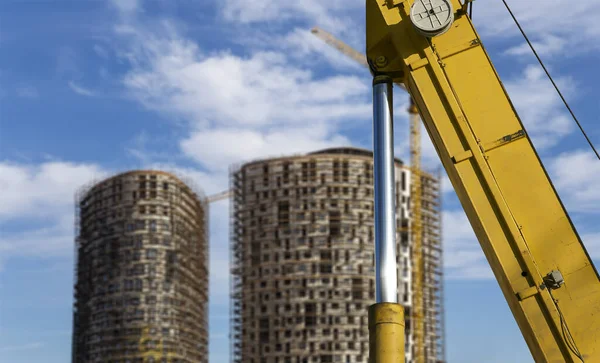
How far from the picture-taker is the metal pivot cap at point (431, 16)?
13133mm

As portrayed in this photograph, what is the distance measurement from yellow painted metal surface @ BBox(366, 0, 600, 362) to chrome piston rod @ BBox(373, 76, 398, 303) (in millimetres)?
594

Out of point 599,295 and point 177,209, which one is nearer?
point 599,295

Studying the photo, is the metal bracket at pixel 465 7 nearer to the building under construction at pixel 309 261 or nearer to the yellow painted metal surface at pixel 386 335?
the yellow painted metal surface at pixel 386 335

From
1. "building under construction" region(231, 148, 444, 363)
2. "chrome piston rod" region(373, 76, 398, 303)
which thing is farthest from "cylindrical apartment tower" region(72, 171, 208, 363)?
"chrome piston rod" region(373, 76, 398, 303)

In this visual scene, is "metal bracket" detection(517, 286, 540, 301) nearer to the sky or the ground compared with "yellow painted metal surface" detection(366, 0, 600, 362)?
nearer to the ground

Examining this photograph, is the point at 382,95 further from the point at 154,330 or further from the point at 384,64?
the point at 154,330

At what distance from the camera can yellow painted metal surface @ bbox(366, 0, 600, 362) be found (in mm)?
12242

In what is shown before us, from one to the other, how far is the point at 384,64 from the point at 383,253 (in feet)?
9.93

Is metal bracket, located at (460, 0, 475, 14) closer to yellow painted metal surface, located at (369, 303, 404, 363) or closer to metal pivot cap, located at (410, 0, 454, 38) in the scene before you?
metal pivot cap, located at (410, 0, 454, 38)

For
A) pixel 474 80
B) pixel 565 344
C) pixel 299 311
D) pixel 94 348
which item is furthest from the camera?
pixel 94 348

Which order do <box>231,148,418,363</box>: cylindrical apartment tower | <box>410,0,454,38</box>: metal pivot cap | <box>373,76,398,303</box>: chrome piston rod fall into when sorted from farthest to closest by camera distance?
1. <box>231,148,418,363</box>: cylindrical apartment tower
2. <box>410,0,454,38</box>: metal pivot cap
3. <box>373,76,398,303</box>: chrome piston rod

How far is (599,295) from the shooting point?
1229cm

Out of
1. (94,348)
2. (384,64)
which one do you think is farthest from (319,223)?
(384,64)

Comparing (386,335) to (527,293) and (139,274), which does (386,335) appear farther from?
(139,274)
